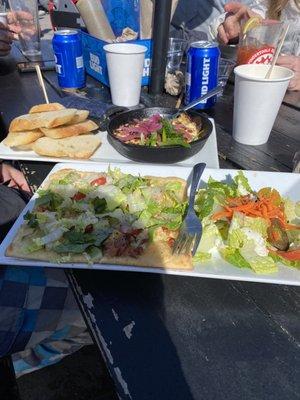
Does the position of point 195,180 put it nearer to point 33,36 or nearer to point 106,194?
point 106,194

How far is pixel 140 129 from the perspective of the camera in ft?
4.84

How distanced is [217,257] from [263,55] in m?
1.33

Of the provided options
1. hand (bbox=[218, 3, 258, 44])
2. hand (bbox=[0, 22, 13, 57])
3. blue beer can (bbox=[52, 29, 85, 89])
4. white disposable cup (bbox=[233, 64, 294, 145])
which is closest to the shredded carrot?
white disposable cup (bbox=[233, 64, 294, 145])

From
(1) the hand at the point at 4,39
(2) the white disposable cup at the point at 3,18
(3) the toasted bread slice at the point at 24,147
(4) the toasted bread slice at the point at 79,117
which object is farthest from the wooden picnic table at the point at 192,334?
(2) the white disposable cup at the point at 3,18

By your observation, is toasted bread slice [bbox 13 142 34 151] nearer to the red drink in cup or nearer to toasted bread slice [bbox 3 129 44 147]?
toasted bread slice [bbox 3 129 44 147]

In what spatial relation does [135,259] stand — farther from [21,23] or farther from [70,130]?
[21,23]

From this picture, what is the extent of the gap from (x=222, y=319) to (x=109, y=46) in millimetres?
1613

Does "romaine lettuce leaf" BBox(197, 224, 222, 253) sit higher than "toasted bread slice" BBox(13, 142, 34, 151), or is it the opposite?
"romaine lettuce leaf" BBox(197, 224, 222, 253)

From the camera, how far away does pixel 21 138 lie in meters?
1.43

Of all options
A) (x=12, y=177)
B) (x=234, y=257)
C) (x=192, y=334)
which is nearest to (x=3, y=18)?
(x=12, y=177)

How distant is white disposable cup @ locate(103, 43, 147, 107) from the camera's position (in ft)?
5.91

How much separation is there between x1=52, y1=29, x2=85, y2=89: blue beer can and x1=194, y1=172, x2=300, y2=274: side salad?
137 cm

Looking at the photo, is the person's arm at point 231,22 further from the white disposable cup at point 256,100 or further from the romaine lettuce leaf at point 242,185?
the romaine lettuce leaf at point 242,185

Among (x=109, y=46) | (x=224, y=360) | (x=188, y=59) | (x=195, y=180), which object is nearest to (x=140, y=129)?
(x=195, y=180)
